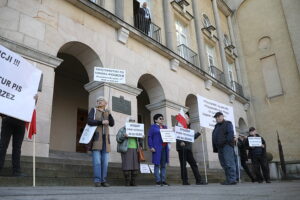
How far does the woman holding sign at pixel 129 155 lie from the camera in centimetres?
652

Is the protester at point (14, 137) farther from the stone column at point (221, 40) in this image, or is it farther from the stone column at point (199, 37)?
the stone column at point (221, 40)

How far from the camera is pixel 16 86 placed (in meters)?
4.66

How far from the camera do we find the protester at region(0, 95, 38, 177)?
4863 millimetres

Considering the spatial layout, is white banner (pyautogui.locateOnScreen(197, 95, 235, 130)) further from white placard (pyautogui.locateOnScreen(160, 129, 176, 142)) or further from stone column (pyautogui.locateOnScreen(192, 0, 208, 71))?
stone column (pyautogui.locateOnScreen(192, 0, 208, 71))

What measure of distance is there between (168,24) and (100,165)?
9462 millimetres

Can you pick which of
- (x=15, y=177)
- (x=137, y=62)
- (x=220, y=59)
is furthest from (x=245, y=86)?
(x=15, y=177)

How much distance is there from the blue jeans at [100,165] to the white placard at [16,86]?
5.25 ft

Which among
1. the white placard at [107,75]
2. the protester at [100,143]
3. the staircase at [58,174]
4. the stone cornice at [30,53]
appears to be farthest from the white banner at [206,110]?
the stone cornice at [30,53]

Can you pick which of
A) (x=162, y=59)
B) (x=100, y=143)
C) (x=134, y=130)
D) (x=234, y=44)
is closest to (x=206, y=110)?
(x=134, y=130)

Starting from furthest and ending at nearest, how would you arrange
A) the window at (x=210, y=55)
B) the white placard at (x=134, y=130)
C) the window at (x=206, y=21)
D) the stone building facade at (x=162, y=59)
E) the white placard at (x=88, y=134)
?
the window at (x=206, y=21)
the window at (x=210, y=55)
the stone building facade at (x=162, y=59)
the white placard at (x=134, y=130)
the white placard at (x=88, y=134)

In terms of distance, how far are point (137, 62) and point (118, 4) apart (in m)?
2.36

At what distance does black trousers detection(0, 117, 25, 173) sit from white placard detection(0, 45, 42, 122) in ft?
1.80

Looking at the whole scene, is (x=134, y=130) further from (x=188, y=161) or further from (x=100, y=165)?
(x=188, y=161)

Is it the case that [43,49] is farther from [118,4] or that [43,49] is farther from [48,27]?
[118,4]
